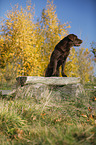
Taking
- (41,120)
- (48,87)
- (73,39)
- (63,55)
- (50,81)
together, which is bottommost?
(41,120)

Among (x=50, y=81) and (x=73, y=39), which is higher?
(x=73, y=39)

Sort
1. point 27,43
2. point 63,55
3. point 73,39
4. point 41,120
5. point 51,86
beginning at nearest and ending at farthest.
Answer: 1. point 41,120
2. point 73,39
3. point 51,86
4. point 63,55
5. point 27,43

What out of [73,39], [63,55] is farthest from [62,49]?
[73,39]

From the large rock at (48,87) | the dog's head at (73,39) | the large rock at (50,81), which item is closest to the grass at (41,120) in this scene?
the large rock at (48,87)

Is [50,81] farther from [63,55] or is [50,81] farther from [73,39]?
[73,39]

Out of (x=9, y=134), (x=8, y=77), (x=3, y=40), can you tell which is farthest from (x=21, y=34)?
(x=9, y=134)

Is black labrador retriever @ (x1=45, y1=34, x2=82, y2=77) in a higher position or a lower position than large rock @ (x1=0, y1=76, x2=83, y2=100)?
higher

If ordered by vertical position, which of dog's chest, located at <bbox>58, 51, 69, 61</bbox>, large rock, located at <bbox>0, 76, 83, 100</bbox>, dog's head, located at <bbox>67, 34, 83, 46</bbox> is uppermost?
dog's head, located at <bbox>67, 34, 83, 46</bbox>

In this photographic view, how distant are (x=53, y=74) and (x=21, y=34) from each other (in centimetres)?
634

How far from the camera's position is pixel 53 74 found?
18.9 ft

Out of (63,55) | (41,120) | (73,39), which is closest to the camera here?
(41,120)

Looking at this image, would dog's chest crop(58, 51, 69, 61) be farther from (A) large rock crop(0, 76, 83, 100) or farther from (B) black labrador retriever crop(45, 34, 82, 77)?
(A) large rock crop(0, 76, 83, 100)

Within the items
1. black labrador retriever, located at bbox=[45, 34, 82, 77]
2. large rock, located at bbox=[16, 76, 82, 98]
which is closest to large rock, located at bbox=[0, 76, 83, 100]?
large rock, located at bbox=[16, 76, 82, 98]

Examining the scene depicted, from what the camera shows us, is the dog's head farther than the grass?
Yes
